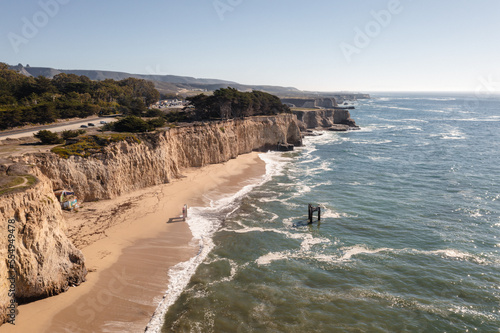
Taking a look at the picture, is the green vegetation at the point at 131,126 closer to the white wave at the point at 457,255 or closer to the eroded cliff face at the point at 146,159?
the eroded cliff face at the point at 146,159

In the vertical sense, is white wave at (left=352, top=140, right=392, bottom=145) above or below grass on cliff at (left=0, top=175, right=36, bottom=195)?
below

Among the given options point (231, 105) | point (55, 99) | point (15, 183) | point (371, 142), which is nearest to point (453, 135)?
point (371, 142)

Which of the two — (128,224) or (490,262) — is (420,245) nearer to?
(490,262)

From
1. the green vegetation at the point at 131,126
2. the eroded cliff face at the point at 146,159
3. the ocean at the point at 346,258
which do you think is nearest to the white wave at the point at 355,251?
the ocean at the point at 346,258

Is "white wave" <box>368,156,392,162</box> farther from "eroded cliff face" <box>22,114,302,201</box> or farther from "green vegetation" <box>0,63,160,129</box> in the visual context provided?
"green vegetation" <box>0,63,160,129</box>

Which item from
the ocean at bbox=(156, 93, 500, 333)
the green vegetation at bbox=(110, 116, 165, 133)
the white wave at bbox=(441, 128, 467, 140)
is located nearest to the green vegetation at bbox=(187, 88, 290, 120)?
the green vegetation at bbox=(110, 116, 165, 133)

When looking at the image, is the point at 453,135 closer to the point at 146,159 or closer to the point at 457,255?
the point at 457,255

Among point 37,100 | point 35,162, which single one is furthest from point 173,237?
point 37,100
